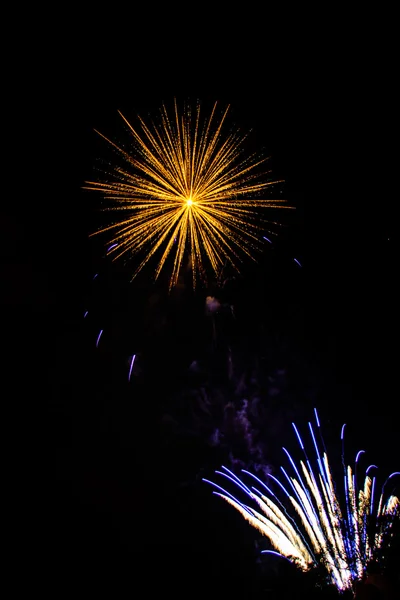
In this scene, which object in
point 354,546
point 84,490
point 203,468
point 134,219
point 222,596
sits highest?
point 134,219

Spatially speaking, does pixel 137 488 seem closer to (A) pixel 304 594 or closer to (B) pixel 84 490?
(B) pixel 84 490

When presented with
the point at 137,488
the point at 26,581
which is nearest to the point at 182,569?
the point at 137,488

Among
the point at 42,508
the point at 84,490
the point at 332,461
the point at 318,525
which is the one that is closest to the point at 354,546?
the point at 318,525

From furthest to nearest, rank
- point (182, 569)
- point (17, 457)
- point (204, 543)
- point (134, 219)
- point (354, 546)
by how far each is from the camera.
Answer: point (204, 543) → point (182, 569) → point (17, 457) → point (354, 546) → point (134, 219)

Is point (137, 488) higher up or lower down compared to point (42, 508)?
higher up

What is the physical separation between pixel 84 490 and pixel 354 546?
531 inches

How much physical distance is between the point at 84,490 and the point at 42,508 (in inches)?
87.5

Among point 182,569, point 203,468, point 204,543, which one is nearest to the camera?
point 182,569

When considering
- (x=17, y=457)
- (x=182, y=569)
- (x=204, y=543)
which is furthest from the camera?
(x=204, y=543)

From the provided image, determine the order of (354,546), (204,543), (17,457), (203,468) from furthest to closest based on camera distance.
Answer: (203,468), (204,543), (17,457), (354,546)

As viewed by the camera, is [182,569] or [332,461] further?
[332,461]

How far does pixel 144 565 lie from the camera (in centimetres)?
2306

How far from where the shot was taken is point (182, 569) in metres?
24.0

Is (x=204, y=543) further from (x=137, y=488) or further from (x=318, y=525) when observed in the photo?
(x=318, y=525)
